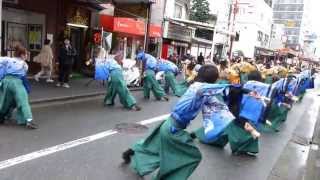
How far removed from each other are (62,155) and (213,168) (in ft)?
7.91

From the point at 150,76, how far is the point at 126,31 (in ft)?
18.3

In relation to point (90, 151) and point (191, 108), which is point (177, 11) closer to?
point (90, 151)

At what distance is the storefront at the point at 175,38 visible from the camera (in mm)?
27625

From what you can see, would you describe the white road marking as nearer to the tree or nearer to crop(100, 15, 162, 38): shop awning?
crop(100, 15, 162, 38): shop awning

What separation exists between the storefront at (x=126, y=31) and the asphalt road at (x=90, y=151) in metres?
6.80

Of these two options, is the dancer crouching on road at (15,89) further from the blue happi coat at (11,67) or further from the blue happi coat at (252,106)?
the blue happi coat at (252,106)

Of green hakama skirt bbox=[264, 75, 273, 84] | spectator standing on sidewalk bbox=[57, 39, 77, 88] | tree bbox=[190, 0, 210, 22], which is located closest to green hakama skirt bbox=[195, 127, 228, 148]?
green hakama skirt bbox=[264, 75, 273, 84]

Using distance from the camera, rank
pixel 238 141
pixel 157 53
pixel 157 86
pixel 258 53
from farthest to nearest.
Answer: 1. pixel 258 53
2. pixel 157 53
3. pixel 157 86
4. pixel 238 141

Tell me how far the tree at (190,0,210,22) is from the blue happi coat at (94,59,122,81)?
28.3 metres

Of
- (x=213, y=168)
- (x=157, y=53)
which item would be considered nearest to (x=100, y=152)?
(x=213, y=168)

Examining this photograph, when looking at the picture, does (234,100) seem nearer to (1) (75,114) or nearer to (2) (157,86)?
(1) (75,114)

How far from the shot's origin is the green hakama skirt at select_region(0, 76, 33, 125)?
27.0 feet

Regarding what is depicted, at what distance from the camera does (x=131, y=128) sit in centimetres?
934

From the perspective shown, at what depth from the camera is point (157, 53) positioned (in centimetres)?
2641
